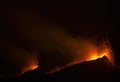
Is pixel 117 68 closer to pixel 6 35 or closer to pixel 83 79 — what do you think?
pixel 83 79

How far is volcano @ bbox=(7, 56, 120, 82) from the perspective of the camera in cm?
664

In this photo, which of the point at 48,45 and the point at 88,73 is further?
the point at 48,45

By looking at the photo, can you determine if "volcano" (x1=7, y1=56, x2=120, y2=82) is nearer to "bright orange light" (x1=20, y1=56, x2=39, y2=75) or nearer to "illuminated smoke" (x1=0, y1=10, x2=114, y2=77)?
"illuminated smoke" (x1=0, y1=10, x2=114, y2=77)

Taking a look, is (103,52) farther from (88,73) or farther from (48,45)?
(48,45)

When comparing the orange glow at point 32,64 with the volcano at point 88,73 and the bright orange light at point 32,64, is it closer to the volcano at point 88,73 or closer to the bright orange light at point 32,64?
the bright orange light at point 32,64

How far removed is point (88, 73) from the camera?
671cm

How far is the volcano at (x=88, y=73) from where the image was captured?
262 inches

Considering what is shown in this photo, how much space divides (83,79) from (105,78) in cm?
46

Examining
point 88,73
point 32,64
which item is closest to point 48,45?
point 32,64

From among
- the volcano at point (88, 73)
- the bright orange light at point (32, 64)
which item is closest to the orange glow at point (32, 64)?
the bright orange light at point (32, 64)

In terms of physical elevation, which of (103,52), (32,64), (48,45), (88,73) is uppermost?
(48,45)

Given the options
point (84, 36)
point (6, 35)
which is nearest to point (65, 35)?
point (84, 36)

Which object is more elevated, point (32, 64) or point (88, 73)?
point (32, 64)

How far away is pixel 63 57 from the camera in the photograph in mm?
7215
